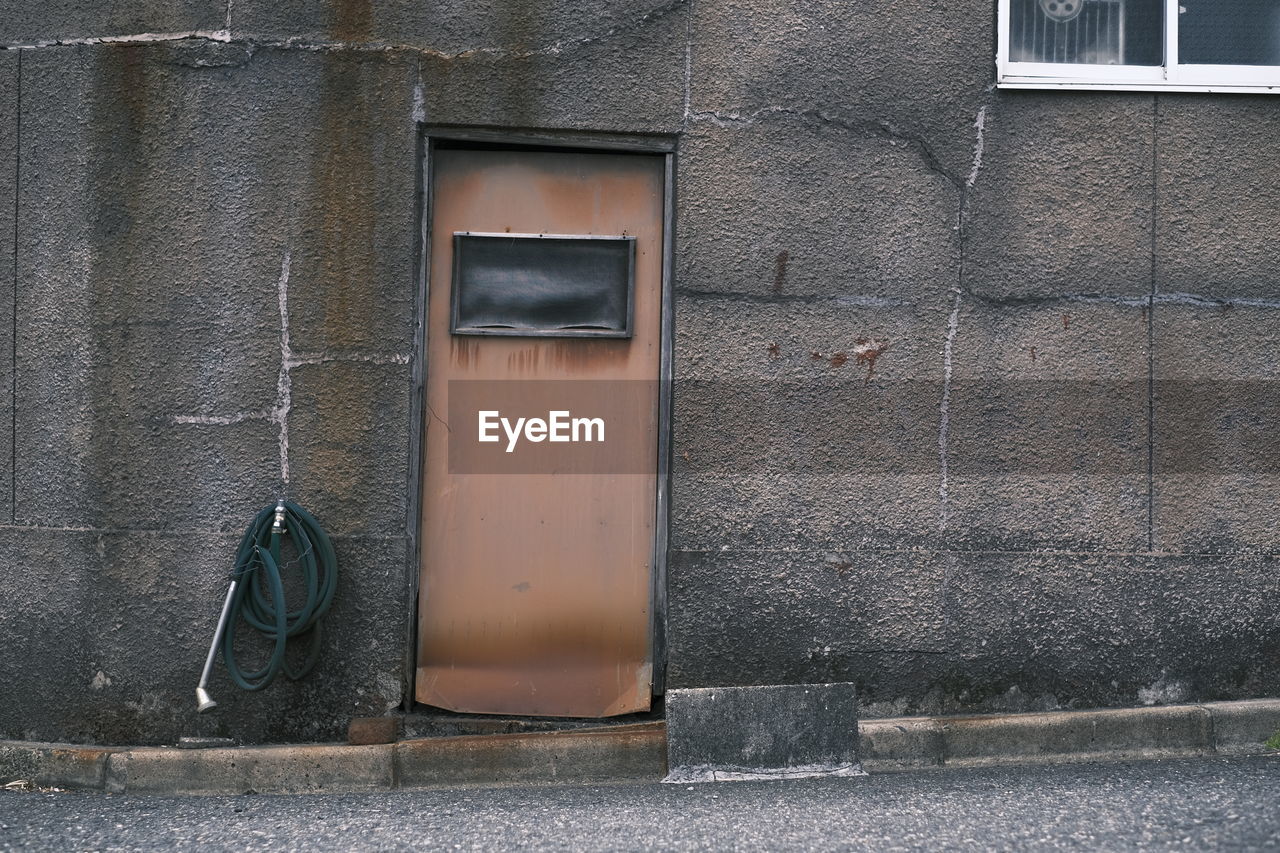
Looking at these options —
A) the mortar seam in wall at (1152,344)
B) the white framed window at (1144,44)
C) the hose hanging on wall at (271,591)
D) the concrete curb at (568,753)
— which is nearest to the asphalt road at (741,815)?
the concrete curb at (568,753)

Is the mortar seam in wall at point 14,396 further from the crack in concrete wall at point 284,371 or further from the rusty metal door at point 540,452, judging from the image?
the rusty metal door at point 540,452

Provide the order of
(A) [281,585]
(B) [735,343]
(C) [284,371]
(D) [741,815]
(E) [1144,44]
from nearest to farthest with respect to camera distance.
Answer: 1. (D) [741,815]
2. (A) [281,585]
3. (C) [284,371]
4. (B) [735,343]
5. (E) [1144,44]

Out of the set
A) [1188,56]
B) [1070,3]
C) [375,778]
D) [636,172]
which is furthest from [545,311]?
[1188,56]

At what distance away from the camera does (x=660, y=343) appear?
5602 mm

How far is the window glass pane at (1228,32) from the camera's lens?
5734 mm

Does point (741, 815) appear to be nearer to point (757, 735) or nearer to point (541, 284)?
point (757, 735)

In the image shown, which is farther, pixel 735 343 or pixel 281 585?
pixel 735 343

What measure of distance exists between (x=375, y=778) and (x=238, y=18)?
3409 mm

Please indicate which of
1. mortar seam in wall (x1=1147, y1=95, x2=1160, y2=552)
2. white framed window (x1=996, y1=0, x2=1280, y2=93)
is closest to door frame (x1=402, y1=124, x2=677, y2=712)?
white framed window (x1=996, y1=0, x2=1280, y2=93)

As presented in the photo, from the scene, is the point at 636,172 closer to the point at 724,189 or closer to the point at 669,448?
the point at 724,189

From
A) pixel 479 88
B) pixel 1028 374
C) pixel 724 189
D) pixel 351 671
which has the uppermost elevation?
pixel 479 88

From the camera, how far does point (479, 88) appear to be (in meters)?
5.41
